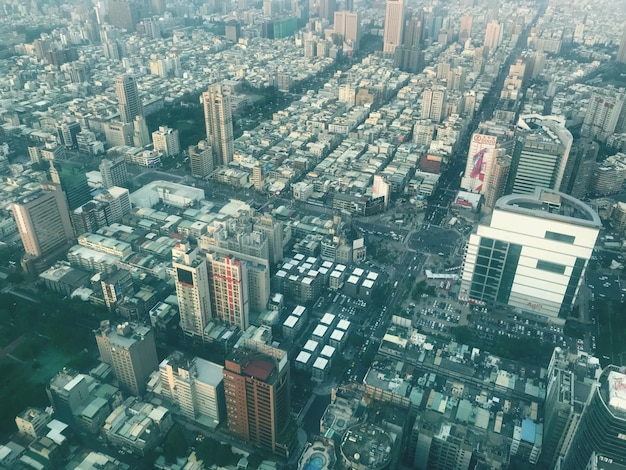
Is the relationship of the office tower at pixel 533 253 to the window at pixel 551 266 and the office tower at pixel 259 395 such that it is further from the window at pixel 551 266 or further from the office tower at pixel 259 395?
the office tower at pixel 259 395

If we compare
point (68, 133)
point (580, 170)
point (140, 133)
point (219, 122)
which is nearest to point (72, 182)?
point (219, 122)

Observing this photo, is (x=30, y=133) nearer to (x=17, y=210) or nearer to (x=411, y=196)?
(x=17, y=210)

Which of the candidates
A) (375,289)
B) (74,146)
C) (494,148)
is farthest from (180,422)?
(74,146)

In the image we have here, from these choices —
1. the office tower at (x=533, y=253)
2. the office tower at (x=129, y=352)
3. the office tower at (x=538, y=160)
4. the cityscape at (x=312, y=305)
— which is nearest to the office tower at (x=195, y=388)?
the cityscape at (x=312, y=305)

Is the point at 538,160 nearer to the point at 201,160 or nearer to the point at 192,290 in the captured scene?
the point at 192,290

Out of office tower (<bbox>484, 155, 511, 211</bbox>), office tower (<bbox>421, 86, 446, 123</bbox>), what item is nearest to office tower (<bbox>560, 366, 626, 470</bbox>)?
office tower (<bbox>484, 155, 511, 211</bbox>)

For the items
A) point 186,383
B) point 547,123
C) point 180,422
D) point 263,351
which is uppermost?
point 547,123
